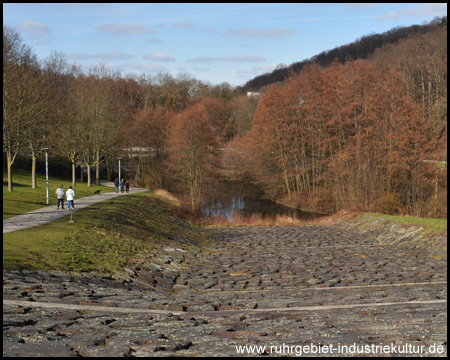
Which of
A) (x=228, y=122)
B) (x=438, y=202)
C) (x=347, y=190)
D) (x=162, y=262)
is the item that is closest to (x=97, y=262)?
(x=162, y=262)

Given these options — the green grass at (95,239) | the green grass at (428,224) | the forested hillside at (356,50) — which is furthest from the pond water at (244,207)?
the forested hillside at (356,50)

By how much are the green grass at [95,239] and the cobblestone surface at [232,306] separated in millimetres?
956

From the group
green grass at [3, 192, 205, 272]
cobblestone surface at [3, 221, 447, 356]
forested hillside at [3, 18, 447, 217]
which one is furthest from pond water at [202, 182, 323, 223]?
cobblestone surface at [3, 221, 447, 356]

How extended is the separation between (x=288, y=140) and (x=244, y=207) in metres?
12.1

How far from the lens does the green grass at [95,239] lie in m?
17.1

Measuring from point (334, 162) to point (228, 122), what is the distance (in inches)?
2213

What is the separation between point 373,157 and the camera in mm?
49156

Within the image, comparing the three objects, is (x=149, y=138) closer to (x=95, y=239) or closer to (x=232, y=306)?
(x=95, y=239)

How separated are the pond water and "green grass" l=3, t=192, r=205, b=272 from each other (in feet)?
38.6

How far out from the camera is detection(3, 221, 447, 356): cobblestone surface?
324 inches

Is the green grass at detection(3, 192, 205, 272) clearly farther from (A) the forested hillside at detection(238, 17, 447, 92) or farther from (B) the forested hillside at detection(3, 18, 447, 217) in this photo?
(A) the forested hillside at detection(238, 17, 447, 92)

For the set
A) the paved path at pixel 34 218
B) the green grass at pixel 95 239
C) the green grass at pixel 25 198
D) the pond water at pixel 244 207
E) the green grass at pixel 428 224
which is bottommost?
the pond water at pixel 244 207

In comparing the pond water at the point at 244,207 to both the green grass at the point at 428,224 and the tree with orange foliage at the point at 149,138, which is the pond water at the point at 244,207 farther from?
the green grass at the point at 428,224

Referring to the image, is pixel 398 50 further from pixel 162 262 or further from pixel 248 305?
pixel 248 305
